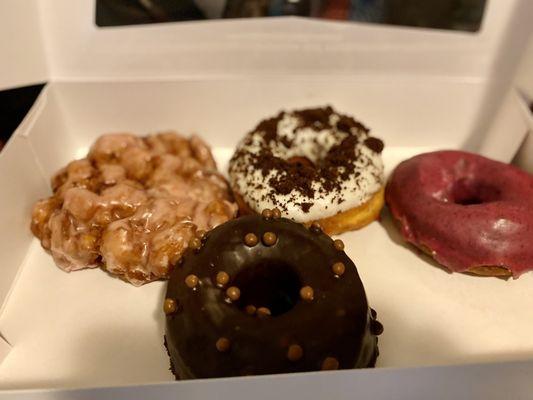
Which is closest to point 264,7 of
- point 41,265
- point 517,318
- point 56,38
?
point 56,38

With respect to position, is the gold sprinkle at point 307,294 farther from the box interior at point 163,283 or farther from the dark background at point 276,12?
the dark background at point 276,12

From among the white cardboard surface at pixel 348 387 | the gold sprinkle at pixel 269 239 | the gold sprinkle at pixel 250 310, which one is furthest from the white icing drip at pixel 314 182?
the white cardboard surface at pixel 348 387

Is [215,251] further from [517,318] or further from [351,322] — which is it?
[517,318]

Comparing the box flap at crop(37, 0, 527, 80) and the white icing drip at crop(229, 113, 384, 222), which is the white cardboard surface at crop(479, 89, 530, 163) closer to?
the box flap at crop(37, 0, 527, 80)

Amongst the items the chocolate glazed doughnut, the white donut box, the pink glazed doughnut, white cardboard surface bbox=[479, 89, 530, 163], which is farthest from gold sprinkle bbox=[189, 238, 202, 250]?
white cardboard surface bbox=[479, 89, 530, 163]

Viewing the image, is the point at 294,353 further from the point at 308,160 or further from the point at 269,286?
the point at 308,160

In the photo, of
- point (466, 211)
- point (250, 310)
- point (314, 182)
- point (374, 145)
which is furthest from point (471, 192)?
point (250, 310)
